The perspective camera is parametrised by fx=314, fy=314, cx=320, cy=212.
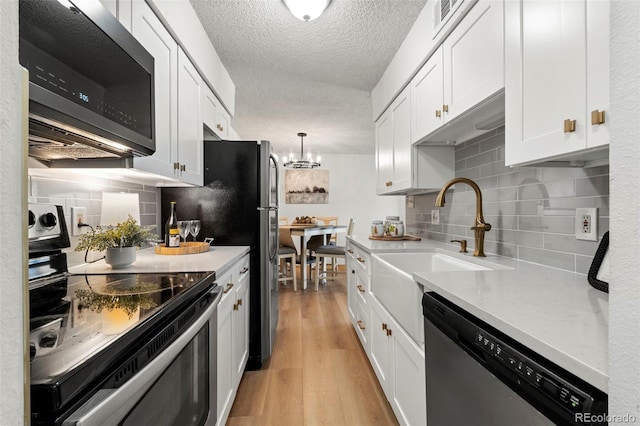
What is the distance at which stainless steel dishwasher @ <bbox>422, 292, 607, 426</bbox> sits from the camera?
1.84ft

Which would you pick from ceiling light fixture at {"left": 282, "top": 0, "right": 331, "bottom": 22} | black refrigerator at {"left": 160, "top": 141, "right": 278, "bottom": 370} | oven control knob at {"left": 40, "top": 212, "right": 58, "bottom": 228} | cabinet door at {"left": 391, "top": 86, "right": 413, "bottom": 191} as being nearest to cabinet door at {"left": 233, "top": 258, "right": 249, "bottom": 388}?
black refrigerator at {"left": 160, "top": 141, "right": 278, "bottom": 370}

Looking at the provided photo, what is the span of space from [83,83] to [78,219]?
0.83 metres

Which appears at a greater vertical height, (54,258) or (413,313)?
(54,258)

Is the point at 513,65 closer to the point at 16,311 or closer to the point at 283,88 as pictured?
the point at 16,311

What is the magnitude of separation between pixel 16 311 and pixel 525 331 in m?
0.87

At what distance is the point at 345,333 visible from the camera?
2938mm

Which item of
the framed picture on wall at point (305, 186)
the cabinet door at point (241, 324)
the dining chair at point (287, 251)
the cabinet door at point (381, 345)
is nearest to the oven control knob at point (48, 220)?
the cabinet door at point (241, 324)

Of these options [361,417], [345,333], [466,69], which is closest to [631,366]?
[466,69]

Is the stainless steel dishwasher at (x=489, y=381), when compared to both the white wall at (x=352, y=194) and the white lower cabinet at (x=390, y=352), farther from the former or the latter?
the white wall at (x=352, y=194)

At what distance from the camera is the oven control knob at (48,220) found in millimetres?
1181

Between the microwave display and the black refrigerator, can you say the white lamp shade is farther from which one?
the microwave display

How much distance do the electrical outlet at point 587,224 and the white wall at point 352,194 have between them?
5472mm

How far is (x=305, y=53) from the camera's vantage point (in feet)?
8.28

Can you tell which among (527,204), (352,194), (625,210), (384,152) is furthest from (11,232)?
(352,194)
